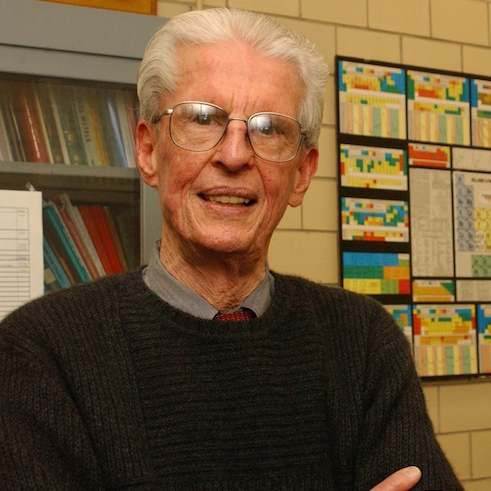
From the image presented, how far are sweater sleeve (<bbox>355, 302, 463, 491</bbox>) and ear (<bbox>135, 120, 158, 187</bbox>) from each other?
1.70 feet

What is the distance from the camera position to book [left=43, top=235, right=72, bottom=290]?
1571 millimetres

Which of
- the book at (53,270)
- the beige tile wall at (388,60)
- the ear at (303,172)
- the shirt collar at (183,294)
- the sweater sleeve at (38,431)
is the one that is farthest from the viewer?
the beige tile wall at (388,60)

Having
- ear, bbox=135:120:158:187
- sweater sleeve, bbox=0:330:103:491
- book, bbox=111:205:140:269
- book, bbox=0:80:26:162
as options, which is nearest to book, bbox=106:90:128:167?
book, bbox=111:205:140:269

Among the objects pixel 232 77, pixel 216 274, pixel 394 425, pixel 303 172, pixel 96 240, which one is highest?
pixel 232 77

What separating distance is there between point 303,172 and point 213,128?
0.27m

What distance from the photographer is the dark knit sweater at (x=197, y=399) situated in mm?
982

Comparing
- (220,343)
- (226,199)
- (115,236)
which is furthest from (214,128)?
(115,236)

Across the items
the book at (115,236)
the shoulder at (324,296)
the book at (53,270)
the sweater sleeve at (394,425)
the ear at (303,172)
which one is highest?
the ear at (303,172)

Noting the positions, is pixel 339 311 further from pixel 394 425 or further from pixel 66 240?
pixel 66 240

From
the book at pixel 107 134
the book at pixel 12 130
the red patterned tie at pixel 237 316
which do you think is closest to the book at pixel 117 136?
the book at pixel 107 134

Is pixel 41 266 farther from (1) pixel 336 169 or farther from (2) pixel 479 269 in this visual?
(2) pixel 479 269

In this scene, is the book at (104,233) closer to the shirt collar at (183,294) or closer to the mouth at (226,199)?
the shirt collar at (183,294)

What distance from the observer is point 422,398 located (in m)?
1.19

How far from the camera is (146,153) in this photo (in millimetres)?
1252
